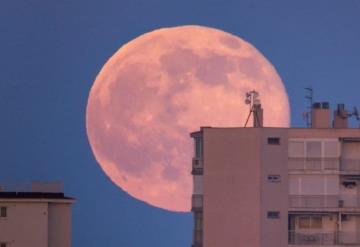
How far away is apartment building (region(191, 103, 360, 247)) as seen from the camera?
426 ft

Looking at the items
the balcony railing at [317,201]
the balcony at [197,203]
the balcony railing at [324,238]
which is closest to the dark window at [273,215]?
the balcony railing at [317,201]

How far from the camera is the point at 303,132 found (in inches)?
5118

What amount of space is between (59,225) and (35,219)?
4.87 feet

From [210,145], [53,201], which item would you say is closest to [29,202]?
[53,201]

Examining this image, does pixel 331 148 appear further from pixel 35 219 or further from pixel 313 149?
pixel 35 219

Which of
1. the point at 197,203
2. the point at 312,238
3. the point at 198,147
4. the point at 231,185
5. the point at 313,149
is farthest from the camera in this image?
the point at 198,147

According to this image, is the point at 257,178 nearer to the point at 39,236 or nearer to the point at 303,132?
the point at 303,132

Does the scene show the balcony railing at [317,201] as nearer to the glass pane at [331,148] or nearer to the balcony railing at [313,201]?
the balcony railing at [313,201]

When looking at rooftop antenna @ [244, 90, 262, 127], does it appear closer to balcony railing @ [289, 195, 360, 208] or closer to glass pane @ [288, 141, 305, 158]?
glass pane @ [288, 141, 305, 158]

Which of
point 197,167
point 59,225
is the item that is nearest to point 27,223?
point 59,225

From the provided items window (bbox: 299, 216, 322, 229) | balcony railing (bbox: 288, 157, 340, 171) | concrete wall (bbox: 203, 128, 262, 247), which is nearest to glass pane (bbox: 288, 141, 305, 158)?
Result: balcony railing (bbox: 288, 157, 340, 171)

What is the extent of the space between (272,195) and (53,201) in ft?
44.5

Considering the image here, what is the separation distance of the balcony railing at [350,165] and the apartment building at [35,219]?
16241mm

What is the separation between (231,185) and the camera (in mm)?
131250
